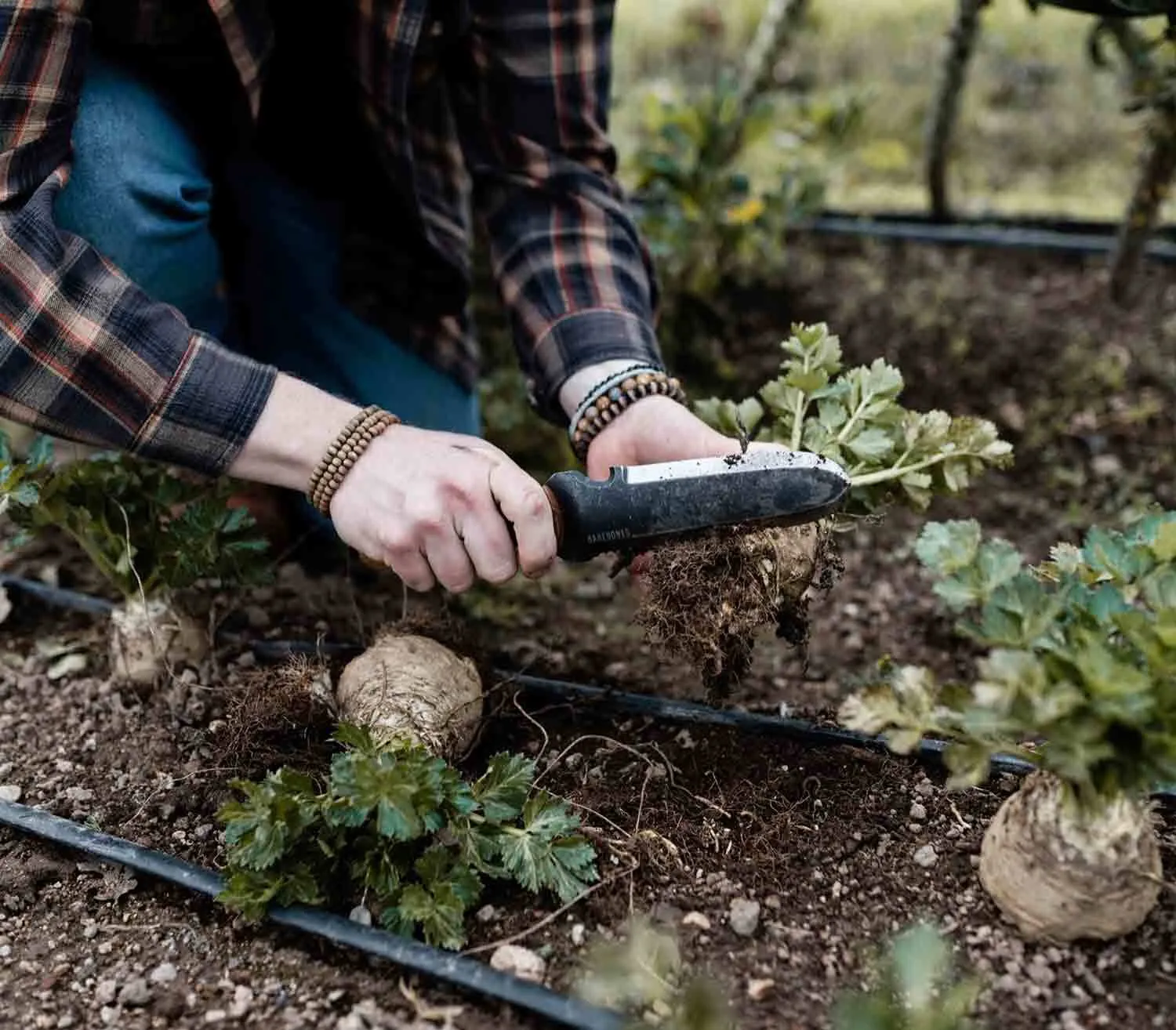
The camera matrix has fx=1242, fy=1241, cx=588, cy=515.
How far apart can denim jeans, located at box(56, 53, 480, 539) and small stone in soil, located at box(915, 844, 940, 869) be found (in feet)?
4.43

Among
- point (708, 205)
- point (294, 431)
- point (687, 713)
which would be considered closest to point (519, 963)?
point (687, 713)

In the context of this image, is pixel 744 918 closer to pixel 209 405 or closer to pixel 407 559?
pixel 407 559

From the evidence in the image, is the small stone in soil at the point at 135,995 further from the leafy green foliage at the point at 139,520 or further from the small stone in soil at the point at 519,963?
the leafy green foliage at the point at 139,520

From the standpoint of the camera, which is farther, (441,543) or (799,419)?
(799,419)

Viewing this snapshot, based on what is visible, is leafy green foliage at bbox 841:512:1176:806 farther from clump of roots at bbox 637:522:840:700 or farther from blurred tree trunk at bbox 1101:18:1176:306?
blurred tree trunk at bbox 1101:18:1176:306

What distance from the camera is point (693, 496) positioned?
1620 mm

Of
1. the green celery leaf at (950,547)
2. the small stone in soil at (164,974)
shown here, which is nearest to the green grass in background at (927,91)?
the green celery leaf at (950,547)

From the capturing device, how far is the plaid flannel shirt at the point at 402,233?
5.47 ft

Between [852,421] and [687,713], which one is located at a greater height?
[852,421]

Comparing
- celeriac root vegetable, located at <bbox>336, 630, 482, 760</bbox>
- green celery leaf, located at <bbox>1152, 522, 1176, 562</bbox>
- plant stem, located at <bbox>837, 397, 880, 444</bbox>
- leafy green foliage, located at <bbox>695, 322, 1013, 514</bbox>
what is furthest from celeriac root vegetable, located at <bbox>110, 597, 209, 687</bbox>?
green celery leaf, located at <bbox>1152, 522, 1176, 562</bbox>

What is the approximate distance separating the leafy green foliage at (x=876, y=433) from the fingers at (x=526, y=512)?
1.12ft

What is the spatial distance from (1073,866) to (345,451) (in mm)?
1041

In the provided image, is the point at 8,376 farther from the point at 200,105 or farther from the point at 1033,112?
the point at 1033,112

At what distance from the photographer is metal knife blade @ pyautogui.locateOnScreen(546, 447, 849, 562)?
1.60 m
